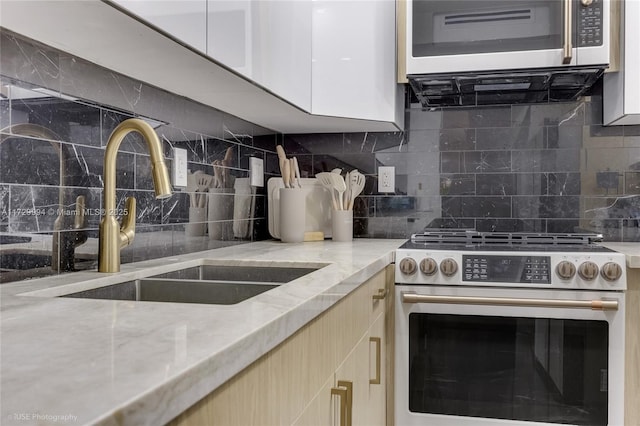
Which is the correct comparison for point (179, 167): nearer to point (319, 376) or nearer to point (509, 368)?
point (319, 376)

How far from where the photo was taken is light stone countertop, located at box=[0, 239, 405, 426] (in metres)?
0.46

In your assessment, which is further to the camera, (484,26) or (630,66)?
(484,26)

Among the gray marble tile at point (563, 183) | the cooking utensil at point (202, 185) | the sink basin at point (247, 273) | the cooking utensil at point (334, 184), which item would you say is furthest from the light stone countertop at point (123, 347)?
the gray marble tile at point (563, 183)

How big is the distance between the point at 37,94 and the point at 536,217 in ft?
6.71

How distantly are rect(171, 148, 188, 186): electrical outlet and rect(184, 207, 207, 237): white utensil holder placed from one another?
117 mm

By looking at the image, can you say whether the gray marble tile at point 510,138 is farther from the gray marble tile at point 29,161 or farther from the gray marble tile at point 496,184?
the gray marble tile at point 29,161

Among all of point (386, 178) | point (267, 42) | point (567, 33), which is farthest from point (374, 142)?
point (267, 42)

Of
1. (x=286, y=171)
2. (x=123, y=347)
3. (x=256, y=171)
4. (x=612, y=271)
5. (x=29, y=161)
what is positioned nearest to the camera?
(x=123, y=347)

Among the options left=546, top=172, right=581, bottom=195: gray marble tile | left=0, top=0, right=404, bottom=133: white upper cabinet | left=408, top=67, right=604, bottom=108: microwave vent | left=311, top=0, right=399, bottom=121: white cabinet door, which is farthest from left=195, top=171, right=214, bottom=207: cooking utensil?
left=546, top=172, right=581, bottom=195: gray marble tile

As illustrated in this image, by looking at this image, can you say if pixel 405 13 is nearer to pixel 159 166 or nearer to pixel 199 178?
pixel 199 178

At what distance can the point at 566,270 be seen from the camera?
6.12 feet

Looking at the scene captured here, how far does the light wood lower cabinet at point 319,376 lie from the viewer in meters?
0.67

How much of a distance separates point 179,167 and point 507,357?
4.19 ft

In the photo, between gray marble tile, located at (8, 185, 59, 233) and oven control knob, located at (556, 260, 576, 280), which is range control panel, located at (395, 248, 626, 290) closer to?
oven control knob, located at (556, 260, 576, 280)
